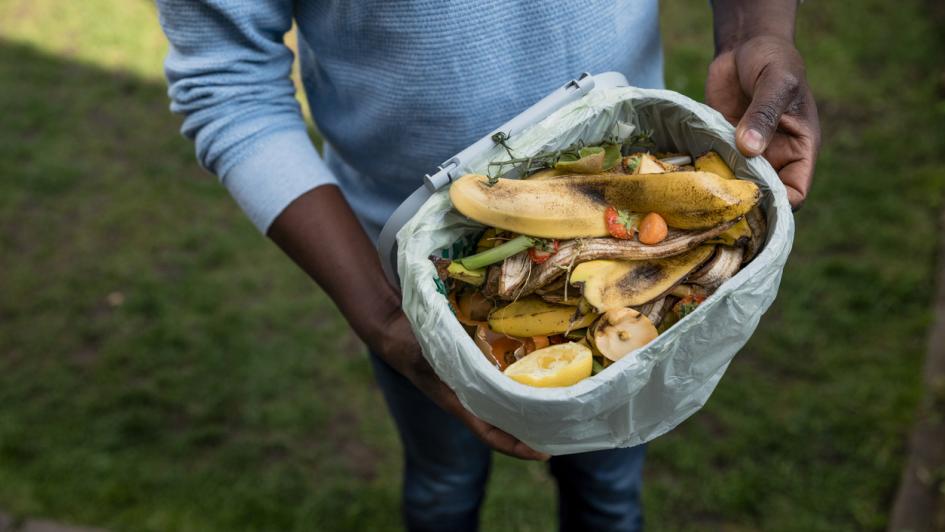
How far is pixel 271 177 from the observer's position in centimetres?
154

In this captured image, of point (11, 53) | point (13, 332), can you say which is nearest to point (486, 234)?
point (13, 332)

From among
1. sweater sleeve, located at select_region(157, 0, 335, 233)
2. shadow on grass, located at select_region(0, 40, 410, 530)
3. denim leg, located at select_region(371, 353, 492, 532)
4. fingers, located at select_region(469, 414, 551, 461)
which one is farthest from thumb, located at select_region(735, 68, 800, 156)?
shadow on grass, located at select_region(0, 40, 410, 530)

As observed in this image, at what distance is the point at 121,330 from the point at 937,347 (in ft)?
9.85

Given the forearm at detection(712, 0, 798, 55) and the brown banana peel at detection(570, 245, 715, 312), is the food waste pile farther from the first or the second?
the forearm at detection(712, 0, 798, 55)

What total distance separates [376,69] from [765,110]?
0.66 m

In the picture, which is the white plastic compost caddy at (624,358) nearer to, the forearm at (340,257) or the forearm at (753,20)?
the forearm at (340,257)

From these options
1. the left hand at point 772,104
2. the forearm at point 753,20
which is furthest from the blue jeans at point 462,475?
the forearm at point 753,20

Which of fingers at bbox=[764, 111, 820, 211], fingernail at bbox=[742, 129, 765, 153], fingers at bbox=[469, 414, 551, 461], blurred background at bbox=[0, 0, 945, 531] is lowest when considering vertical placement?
blurred background at bbox=[0, 0, 945, 531]

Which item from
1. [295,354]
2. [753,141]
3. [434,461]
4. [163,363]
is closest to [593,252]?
[753,141]

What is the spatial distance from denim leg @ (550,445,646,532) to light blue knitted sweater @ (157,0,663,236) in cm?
86

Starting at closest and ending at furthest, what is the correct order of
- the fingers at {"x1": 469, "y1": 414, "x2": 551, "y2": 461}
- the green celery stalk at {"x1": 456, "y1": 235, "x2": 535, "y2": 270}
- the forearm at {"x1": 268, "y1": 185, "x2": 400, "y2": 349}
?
1. the green celery stalk at {"x1": 456, "y1": 235, "x2": 535, "y2": 270}
2. the fingers at {"x1": 469, "y1": 414, "x2": 551, "y2": 461}
3. the forearm at {"x1": 268, "y1": 185, "x2": 400, "y2": 349}

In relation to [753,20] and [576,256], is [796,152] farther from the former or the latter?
[576,256]

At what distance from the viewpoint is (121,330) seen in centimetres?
331

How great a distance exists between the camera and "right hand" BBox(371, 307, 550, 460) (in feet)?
4.56
